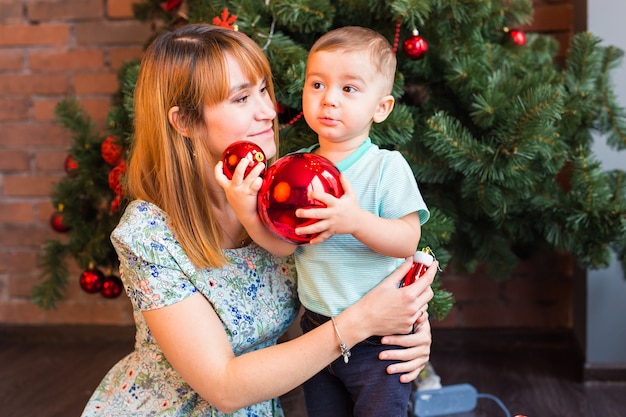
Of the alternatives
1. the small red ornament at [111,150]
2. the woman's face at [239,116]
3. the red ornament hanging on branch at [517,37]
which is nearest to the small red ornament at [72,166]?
the small red ornament at [111,150]

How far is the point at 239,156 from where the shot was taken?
1008 mm

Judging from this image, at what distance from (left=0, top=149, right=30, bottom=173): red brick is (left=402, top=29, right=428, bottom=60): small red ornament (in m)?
1.67

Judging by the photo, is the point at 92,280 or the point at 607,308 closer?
the point at 92,280

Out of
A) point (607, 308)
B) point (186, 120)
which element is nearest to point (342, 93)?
point (186, 120)

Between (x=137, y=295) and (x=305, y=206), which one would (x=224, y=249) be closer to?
(x=137, y=295)

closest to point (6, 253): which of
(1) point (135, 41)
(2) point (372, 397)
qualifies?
(1) point (135, 41)

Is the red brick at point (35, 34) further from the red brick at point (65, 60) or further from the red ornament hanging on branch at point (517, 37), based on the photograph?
the red ornament hanging on branch at point (517, 37)

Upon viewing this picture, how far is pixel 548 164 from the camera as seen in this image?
1.60 metres

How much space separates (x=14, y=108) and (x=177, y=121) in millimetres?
1625

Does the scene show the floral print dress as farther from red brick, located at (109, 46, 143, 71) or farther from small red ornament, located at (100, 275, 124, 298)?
red brick, located at (109, 46, 143, 71)

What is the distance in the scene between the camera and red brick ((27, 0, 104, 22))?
8.00 ft

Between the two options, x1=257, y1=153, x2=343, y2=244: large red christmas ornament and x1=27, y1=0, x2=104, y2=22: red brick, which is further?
x1=27, y1=0, x2=104, y2=22: red brick

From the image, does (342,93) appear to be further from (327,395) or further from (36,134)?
(36,134)

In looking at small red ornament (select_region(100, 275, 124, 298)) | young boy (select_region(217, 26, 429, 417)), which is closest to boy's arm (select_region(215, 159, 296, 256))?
young boy (select_region(217, 26, 429, 417))
